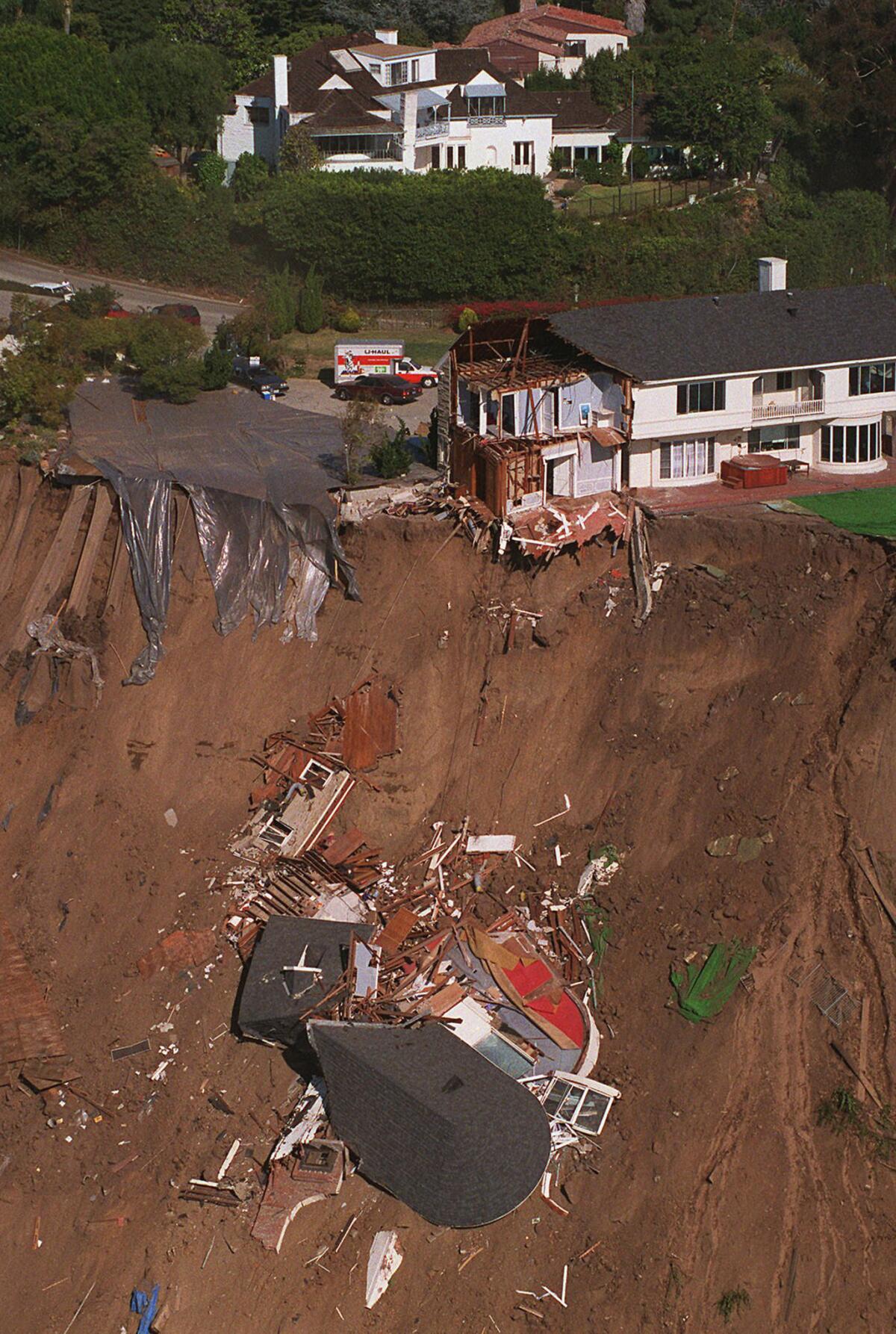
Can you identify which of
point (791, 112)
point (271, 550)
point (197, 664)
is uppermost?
point (791, 112)

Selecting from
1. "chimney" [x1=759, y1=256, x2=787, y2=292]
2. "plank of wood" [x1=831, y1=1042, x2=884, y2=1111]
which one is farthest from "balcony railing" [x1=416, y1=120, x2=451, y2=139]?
"plank of wood" [x1=831, y1=1042, x2=884, y2=1111]

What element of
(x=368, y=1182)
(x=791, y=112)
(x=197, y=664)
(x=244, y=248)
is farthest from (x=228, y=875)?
(x=791, y=112)

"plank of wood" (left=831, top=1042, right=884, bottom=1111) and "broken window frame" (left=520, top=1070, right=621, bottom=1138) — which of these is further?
"broken window frame" (left=520, top=1070, right=621, bottom=1138)

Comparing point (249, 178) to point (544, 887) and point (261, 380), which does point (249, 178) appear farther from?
point (544, 887)

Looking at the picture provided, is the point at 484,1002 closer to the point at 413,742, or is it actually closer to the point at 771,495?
the point at 413,742

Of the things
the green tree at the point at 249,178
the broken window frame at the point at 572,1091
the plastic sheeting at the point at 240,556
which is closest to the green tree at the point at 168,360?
the plastic sheeting at the point at 240,556

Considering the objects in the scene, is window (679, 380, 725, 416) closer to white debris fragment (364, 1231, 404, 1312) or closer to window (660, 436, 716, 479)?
window (660, 436, 716, 479)

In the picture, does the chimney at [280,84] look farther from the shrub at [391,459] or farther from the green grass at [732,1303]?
the green grass at [732,1303]
